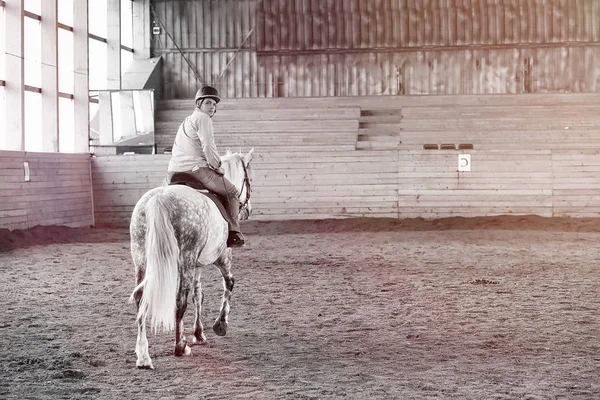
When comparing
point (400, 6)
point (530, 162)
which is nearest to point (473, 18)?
point (400, 6)

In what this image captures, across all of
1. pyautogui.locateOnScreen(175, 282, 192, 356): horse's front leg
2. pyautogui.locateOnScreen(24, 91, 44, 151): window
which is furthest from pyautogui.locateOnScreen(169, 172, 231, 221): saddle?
pyautogui.locateOnScreen(24, 91, 44, 151): window

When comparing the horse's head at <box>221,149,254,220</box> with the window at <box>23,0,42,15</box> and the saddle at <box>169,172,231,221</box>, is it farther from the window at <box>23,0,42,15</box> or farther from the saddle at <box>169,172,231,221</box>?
the window at <box>23,0,42,15</box>

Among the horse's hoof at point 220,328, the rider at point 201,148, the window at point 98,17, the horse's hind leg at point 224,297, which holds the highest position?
the window at point 98,17

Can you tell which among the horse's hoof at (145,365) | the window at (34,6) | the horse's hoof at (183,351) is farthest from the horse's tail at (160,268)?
the window at (34,6)

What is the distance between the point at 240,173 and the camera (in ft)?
26.8

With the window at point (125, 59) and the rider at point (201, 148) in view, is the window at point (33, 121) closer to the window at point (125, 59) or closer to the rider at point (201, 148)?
the window at point (125, 59)

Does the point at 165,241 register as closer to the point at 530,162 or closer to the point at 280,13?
the point at 530,162

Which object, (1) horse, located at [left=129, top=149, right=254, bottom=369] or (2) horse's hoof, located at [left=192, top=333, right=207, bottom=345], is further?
(2) horse's hoof, located at [left=192, top=333, right=207, bottom=345]

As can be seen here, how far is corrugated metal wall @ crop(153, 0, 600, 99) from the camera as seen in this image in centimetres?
2848

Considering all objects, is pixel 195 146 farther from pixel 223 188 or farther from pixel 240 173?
pixel 240 173

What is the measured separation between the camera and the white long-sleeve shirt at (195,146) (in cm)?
716

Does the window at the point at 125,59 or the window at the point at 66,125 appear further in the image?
the window at the point at 125,59

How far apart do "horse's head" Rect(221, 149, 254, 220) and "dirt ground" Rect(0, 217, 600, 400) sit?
1.27 meters

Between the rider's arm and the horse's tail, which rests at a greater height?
the rider's arm
